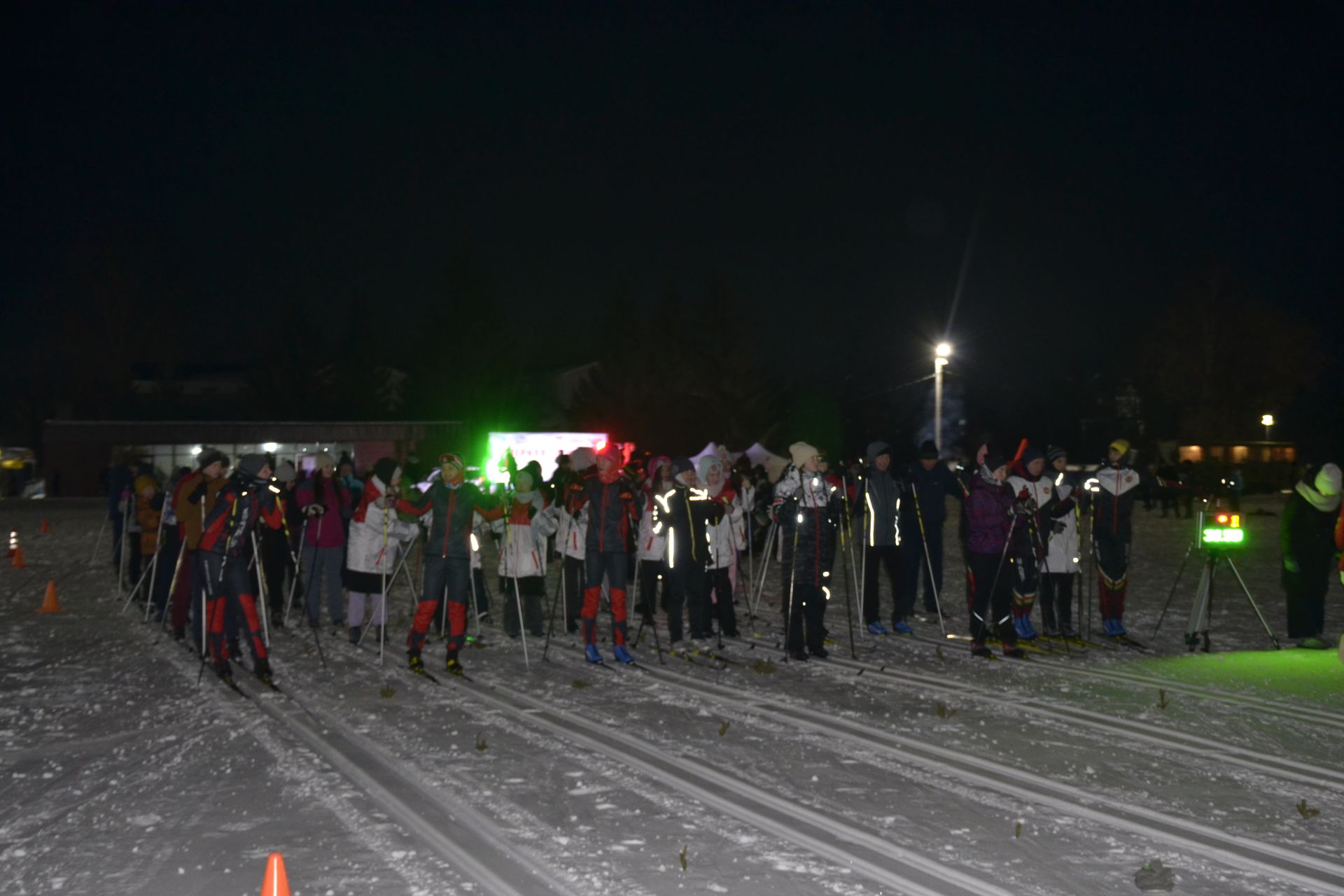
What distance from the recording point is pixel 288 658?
453 inches

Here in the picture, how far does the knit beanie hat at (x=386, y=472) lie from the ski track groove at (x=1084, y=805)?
452cm

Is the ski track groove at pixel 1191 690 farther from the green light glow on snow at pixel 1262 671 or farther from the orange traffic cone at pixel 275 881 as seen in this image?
the orange traffic cone at pixel 275 881

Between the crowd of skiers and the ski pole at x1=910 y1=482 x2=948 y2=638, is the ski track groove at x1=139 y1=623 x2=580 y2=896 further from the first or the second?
the ski pole at x1=910 y1=482 x2=948 y2=638

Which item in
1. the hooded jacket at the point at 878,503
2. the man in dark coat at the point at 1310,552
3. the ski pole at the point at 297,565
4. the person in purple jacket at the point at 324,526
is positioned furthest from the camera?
the ski pole at the point at 297,565

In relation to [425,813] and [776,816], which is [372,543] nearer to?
[425,813]

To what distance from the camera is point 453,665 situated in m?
10.6

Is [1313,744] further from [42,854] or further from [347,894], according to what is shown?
[42,854]

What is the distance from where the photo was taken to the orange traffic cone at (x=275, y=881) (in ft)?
15.0

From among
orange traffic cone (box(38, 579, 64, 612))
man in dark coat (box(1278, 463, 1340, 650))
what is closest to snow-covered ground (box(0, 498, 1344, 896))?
man in dark coat (box(1278, 463, 1340, 650))

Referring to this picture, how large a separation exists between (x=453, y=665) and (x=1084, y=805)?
5.72 m

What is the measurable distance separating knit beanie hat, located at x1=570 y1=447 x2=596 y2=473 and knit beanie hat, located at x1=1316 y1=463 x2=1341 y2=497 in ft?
23.8

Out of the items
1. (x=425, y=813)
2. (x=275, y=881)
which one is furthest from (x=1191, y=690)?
(x=275, y=881)

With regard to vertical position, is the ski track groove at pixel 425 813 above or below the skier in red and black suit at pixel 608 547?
below

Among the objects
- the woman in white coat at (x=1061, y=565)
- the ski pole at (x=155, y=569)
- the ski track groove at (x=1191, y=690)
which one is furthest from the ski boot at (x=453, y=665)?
the woman in white coat at (x=1061, y=565)
